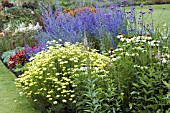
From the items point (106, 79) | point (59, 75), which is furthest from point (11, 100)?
point (106, 79)

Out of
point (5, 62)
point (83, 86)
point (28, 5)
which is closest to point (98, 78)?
point (83, 86)

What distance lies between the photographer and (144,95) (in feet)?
12.8

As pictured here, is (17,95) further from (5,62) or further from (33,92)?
(5,62)

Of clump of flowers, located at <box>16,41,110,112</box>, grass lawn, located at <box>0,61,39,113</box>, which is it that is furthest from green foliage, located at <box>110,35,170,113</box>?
grass lawn, located at <box>0,61,39,113</box>

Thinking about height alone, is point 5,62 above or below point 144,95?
below

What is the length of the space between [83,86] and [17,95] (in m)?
1.85

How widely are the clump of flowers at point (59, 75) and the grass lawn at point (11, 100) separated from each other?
24 centimetres

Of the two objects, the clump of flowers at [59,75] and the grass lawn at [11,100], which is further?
the grass lawn at [11,100]

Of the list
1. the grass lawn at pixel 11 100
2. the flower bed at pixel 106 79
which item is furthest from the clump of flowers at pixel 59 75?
the grass lawn at pixel 11 100

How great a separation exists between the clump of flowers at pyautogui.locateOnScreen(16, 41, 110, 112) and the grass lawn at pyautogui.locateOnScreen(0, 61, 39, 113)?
0.79ft

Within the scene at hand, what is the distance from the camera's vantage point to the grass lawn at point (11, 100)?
16.6 ft

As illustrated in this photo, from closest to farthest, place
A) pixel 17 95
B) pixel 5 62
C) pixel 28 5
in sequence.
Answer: pixel 17 95, pixel 5 62, pixel 28 5

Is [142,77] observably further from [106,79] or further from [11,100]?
[11,100]

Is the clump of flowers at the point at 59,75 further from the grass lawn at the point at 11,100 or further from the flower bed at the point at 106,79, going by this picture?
the grass lawn at the point at 11,100
